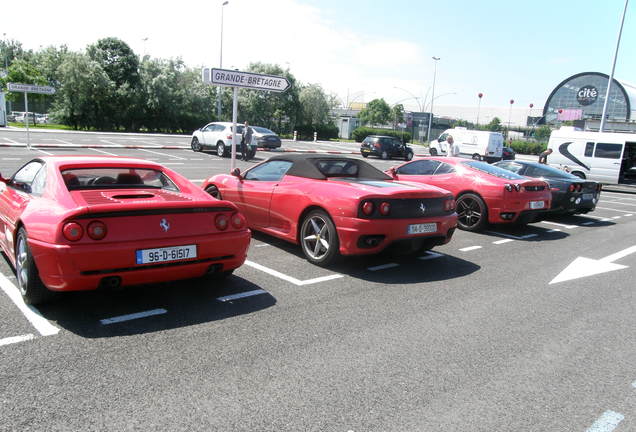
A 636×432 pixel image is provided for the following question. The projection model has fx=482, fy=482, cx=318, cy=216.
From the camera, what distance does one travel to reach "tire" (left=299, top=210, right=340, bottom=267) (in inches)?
222

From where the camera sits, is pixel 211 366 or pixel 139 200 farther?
pixel 139 200

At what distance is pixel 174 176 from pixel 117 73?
44.2 m

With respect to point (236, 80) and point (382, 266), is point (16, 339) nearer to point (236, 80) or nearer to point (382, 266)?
point (382, 266)

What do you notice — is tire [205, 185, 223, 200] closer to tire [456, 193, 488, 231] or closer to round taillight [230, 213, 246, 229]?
round taillight [230, 213, 246, 229]

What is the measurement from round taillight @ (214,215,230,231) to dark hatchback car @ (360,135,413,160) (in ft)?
89.9

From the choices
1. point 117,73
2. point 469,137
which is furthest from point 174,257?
point 117,73

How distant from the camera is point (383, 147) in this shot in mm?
31156

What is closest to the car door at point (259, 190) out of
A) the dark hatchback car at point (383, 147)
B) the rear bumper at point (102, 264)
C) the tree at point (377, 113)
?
the rear bumper at point (102, 264)

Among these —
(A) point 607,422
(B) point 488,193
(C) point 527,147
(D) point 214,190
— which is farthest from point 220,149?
(C) point 527,147

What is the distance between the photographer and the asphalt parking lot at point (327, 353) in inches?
108

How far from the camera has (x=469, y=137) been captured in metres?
31.1

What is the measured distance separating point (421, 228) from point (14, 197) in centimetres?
436

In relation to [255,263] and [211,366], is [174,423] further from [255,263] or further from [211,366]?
[255,263]

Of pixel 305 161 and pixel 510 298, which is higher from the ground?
pixel 305 161
